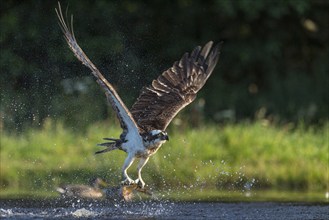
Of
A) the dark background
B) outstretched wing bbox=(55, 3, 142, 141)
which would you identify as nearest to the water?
outstretched wing bbox=(55, 3, 142, 141)

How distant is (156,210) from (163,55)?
31.0 ft

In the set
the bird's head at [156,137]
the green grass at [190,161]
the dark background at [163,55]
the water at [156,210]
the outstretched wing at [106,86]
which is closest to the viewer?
the outstretched wing at [106,86]

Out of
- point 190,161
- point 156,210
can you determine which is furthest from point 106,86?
point 190,161

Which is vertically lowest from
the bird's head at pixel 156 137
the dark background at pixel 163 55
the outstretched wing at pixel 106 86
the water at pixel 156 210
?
the water at pixel 156 210

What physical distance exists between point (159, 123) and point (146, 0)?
9621 millimetres

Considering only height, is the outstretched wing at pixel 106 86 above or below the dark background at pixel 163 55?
below

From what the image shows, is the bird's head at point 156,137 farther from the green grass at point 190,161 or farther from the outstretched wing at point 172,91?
the green grass at point 190,161

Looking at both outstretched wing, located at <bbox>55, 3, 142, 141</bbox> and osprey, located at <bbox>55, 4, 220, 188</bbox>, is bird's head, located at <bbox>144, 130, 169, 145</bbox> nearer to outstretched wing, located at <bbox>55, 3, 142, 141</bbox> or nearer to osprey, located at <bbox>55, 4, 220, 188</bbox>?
osprey, located at <bbox>55, 4, 220, 188</bbox>

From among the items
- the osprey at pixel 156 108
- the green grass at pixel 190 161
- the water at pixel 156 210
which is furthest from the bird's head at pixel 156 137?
the green grass at pixel 190 161

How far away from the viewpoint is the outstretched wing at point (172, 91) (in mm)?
10703

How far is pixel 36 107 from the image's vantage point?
17.8 meters

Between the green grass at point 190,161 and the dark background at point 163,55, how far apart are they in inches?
72.5

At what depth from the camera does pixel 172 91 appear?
36.3 feet

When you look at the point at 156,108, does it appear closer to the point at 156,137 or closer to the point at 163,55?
the point at 156,137
